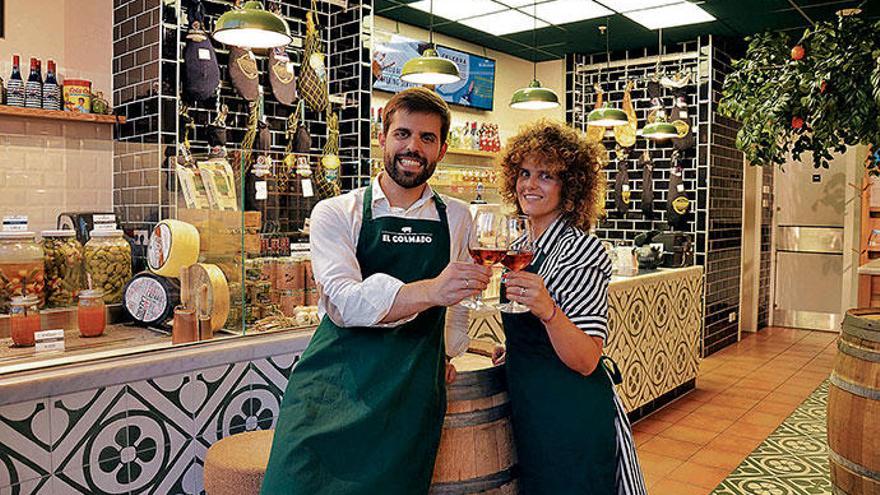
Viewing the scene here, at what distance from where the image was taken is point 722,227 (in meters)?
7.75

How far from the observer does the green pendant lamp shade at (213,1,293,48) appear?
10.8ft

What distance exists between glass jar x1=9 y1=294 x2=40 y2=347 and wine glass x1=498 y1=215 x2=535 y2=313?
1499 millimetres

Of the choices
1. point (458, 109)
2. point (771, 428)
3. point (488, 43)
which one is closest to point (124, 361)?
point (771, 428)

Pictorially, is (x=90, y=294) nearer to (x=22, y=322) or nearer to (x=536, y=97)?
(x=22, y=322)

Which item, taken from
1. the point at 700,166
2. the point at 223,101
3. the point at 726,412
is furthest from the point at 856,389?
the point at 700,166

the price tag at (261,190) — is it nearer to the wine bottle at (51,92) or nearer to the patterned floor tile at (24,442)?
the patterned floor tile at (24,442)

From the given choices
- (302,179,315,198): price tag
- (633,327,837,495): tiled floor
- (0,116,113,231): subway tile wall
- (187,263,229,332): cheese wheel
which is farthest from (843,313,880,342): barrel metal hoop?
(0,116,113,231): subway tile wall

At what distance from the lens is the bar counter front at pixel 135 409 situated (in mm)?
1902

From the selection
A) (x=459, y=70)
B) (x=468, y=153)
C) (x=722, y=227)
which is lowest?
(x=722, y=227)

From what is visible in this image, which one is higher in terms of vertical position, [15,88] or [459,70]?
[459,70]

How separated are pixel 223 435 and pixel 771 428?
4092 millimetres

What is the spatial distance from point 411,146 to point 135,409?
119 centimetres

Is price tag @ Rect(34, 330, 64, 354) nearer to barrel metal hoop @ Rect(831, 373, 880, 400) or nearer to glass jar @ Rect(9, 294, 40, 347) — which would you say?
glass jar @ Rect(9, 294, 40, 347)

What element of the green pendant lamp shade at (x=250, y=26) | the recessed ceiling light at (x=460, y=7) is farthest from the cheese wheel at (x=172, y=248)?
the recessed ceiling light at (x=460, y=7)
